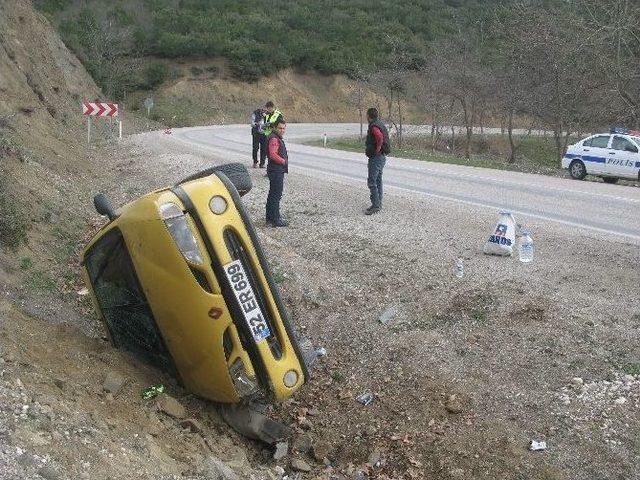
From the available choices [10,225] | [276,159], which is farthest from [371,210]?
[10,225]

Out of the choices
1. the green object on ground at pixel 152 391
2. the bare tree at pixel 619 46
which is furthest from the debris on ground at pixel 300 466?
the bare tree at pixel 619 46

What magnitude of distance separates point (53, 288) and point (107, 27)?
57.0 meters

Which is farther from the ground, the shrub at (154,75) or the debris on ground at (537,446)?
the debris on ground at (537,446)

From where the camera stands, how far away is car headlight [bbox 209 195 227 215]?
4.79 meters

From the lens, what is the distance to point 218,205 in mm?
4828

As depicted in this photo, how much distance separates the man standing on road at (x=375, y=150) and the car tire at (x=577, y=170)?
11.1 metres

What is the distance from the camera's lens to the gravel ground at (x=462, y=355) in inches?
200

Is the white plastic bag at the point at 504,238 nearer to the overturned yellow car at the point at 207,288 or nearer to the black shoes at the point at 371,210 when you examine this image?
the black shoes at the point at 371,210

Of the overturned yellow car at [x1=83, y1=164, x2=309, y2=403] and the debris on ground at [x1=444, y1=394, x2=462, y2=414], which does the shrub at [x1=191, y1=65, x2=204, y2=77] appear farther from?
the debris on ground at [x1=444, y1=394, x2=462, y2=414]

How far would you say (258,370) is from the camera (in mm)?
4953

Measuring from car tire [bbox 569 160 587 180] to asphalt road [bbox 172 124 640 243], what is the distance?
10.7 feet

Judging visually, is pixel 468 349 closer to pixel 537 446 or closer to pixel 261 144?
pixel 537 446

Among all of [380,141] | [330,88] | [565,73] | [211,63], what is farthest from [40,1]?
[380,141]

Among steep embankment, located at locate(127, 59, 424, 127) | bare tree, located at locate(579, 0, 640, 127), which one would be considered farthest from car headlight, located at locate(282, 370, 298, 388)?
steep embankment, located at locate(127, 59, 424, 127)
